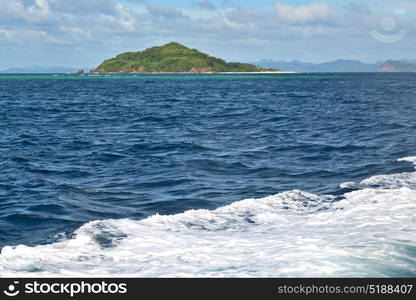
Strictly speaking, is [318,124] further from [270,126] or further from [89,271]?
[89,271]

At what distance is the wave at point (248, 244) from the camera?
11102 mm

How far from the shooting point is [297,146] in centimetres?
3008

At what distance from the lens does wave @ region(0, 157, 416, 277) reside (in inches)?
437

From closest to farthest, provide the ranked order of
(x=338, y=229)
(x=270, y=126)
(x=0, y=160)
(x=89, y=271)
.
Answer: (x=89, y=271) → (x=338, y=229) → (x=0, y=160) → (x=270, y=126)

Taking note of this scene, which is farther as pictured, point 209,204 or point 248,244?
point 209,204

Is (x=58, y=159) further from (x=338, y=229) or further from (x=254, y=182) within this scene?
(x=338, y=229)

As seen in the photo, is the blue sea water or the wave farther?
the blue sea water

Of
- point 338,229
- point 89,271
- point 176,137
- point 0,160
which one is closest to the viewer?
point 89,271

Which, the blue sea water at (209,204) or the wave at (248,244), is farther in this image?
the blue sea water at (209,204)

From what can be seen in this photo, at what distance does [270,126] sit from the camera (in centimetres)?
4094

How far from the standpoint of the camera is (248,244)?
12891mm

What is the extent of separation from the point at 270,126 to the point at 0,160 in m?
21.6

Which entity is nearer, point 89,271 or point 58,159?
point 89,271

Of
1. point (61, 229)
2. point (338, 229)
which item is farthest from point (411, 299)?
point (61, 229)
